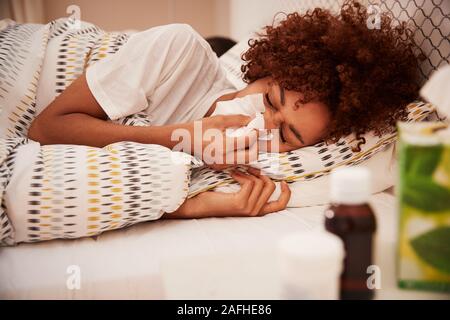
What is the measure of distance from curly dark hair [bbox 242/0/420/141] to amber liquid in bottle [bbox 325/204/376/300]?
55cm

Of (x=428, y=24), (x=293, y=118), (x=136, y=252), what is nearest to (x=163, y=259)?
(x=136, y=252)

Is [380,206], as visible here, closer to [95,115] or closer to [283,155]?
[283,155]

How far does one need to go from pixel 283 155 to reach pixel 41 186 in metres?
0.54

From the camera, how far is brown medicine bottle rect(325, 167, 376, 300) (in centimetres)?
46

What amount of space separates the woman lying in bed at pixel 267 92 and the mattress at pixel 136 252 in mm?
71

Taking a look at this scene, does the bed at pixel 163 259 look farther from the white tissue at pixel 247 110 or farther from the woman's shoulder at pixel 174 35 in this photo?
the woman's shoulder at pixel 174 35

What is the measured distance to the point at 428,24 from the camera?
3.47ft

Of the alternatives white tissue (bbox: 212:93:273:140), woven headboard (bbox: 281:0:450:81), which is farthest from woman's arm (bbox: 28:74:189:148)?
woven headboard (bbox: 281:0:450:81)

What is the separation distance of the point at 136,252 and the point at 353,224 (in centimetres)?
44

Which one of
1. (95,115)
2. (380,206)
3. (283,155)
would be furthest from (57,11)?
(380,206)

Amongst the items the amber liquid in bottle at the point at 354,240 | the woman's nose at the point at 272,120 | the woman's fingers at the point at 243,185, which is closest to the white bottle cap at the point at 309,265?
the amber liquid in bottle at the point at 354,240

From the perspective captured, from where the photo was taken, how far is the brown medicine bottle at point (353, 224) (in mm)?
461

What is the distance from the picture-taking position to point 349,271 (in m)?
0.50

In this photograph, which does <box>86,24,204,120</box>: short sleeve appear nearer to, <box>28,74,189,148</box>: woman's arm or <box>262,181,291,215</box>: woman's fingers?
<box>28,74,189,148</box>: woman's arm
